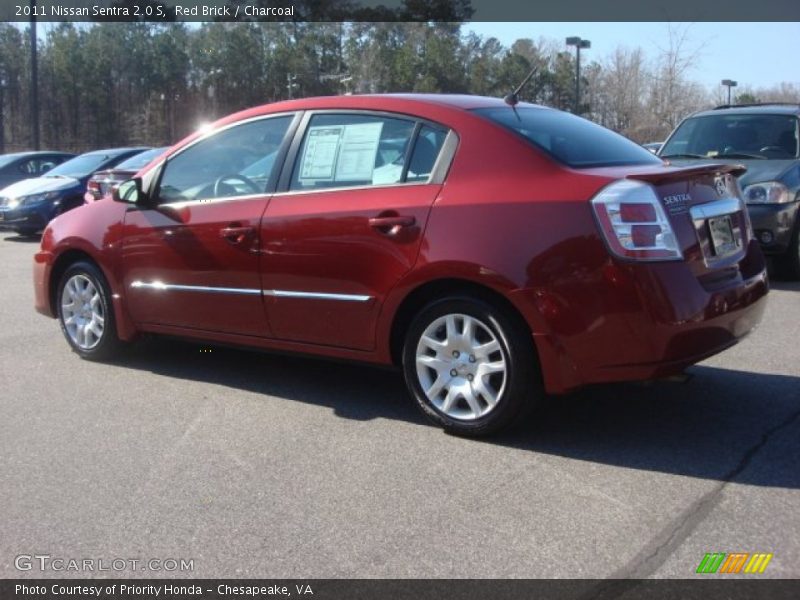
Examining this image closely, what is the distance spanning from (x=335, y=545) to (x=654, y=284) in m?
1.78

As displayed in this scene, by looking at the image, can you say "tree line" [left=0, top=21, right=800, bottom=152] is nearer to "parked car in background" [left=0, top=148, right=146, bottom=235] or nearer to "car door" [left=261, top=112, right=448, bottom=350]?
"parked car in background" [left=0, top=148, right=146, bottom=235]

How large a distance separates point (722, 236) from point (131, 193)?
363 cm

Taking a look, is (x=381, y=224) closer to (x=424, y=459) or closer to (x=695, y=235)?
(x=424, y=459)

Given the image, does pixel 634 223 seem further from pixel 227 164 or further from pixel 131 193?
pixel 131 193

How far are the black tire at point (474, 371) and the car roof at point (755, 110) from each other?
6783 millimetres

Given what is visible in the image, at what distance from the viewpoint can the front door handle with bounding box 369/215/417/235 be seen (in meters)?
4.34

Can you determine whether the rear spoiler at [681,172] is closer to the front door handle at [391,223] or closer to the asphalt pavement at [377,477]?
the front door handle at [391,223]

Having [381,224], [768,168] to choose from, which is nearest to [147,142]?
[768,168]

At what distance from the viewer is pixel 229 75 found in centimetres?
3506

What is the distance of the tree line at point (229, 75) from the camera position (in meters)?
28.9

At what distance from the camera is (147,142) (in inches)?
1527

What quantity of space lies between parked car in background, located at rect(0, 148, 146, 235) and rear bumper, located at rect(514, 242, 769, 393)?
12.3 metres

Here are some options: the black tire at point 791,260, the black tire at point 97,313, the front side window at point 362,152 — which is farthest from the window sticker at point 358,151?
the black tire at point 791,260

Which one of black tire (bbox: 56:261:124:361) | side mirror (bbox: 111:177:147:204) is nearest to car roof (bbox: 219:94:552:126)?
side mirror (bbox: 111:177:147:204)
